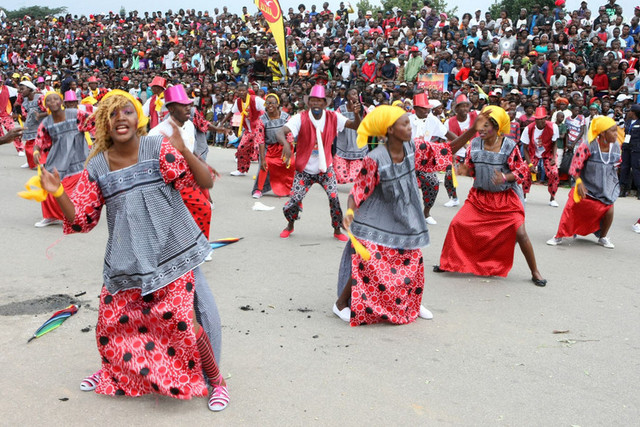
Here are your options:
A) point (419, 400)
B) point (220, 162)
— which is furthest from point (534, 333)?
point (220, 162)

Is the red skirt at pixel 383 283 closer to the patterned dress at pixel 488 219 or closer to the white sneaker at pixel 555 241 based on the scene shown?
the patterned dress at pixel 488 219

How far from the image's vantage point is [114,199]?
343 cm

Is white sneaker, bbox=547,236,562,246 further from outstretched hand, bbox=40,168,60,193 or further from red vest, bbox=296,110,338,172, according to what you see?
outstretched hand, bbox=40,168,60,193

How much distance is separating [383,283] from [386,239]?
33 centimetres

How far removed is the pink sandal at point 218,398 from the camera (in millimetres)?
3512

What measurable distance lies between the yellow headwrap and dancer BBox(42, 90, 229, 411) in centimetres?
572

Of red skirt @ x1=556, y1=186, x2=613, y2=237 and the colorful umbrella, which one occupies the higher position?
red skirt @ x1=556, y1=186, x2=613, y2=237

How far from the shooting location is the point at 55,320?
4.74m

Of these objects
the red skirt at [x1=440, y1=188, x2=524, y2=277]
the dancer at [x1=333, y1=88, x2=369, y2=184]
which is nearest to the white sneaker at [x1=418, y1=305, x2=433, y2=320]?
the red skirt at [x1=440, y1=188, x2=524, y2=277]

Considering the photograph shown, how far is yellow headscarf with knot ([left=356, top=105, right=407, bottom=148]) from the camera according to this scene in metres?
4.72

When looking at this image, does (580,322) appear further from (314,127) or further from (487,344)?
(314,127)

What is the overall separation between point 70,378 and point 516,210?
4.29 metres

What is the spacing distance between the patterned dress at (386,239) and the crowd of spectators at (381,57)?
694 centimetres

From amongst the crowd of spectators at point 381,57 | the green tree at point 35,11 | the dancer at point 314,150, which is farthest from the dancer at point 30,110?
the green tree at point 35,11
